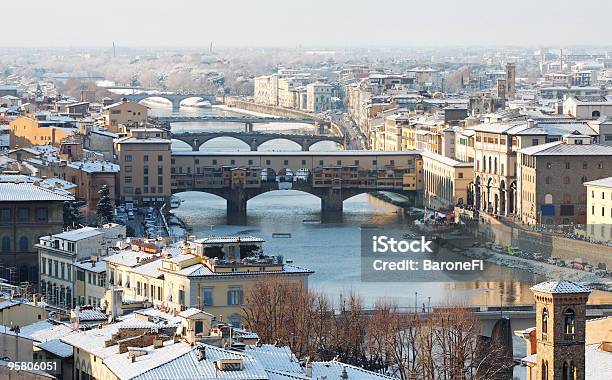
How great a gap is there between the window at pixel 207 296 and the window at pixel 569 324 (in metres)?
3.86

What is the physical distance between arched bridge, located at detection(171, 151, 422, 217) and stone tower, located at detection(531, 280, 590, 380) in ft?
65.9

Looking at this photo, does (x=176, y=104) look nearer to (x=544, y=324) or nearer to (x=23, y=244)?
(x=23, y=244)

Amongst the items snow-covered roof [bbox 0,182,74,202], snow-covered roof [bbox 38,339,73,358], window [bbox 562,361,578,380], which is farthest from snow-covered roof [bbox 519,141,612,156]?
snow-covered roof [bbox 38,339,73,358]

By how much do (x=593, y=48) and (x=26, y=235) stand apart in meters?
145

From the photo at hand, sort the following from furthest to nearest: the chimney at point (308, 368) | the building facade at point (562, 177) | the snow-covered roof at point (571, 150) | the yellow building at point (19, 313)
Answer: the snow-covered roof at point (571, 150)
the building facade at point (562, 177)
the yellow building at point (19, 313)
the chimney at point (308, 368)

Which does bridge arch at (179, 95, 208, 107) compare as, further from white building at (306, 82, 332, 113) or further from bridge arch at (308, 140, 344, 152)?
bridge arch at (308, 140, 344, 152)

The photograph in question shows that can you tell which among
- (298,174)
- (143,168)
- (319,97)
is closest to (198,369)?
(143,168)

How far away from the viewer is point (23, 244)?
19047mm

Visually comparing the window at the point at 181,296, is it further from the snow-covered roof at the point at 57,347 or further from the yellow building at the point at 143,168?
the yellow building at the point at 143,168

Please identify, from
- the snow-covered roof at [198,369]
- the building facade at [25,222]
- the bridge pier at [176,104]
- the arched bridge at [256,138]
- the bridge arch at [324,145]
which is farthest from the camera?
the bridge pier at [176,104]

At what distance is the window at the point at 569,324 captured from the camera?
1134 centimetres

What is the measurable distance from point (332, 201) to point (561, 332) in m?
21.0

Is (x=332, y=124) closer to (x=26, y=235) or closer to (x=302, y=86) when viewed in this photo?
(x=302, y=86)

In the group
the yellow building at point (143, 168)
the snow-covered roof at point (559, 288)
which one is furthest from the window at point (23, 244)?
the yellow building at point (143, 168)
